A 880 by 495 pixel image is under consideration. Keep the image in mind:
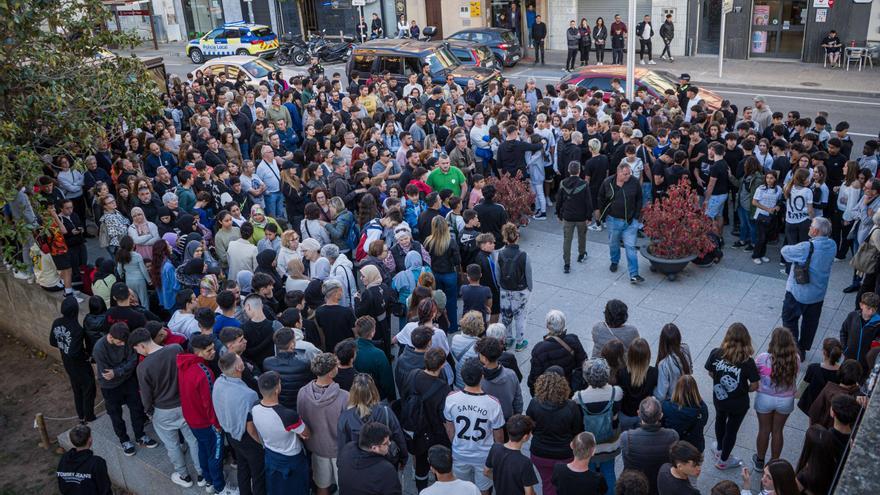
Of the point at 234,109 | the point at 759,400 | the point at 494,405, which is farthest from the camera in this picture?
the point at 234,109

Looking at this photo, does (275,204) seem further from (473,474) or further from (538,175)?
(473,474)

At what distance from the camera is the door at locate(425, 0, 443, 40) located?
109ft

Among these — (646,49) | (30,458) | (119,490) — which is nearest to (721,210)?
(119,490)

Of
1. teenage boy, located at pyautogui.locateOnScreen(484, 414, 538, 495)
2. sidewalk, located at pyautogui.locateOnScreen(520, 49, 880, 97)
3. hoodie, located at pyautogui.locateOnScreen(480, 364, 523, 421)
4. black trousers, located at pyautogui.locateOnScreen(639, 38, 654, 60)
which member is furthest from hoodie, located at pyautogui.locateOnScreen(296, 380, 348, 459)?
black trousers, located at pyautogui.locateOnScreen(639, 38, 654, 60)

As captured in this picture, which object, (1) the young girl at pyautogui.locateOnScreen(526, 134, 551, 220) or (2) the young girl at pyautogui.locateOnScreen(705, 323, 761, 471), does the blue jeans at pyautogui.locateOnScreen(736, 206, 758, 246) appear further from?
(2) the young girl at pyautogui.locateOnScreen(705, 323, 761, 471)

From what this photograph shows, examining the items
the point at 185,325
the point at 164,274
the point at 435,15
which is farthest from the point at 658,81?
the point at 435,15

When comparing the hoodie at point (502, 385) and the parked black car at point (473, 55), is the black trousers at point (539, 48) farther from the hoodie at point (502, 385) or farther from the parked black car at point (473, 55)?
the hoodie at point (502, 385)

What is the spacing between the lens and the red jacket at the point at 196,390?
6.96m

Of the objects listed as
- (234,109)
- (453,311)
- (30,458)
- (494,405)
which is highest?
(234,109)

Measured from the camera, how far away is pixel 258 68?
72.6ft

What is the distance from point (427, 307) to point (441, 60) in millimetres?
14431

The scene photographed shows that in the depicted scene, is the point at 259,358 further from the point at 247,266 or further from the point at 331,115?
the point at 331,115

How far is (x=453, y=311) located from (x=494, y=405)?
367cm

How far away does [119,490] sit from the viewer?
8773 millimetres
